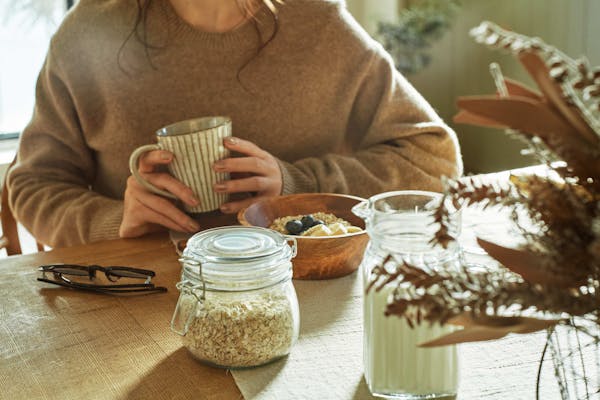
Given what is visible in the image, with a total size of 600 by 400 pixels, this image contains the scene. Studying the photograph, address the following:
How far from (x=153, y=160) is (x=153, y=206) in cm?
8

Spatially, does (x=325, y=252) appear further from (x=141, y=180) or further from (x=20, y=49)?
(x=20, y=49)

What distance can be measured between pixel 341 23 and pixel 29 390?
1.02 meters

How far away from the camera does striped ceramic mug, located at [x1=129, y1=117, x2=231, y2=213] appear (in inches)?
42.4

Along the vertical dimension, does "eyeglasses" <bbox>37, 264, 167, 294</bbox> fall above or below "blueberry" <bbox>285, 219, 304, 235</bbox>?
below

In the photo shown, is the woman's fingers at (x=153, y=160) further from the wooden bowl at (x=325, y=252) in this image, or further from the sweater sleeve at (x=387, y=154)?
the sweater sleeve at (x=387, y=154)

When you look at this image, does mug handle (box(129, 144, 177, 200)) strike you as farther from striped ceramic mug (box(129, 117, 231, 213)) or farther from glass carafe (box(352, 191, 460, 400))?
glass carafe (box(352, 191, 460, 400))

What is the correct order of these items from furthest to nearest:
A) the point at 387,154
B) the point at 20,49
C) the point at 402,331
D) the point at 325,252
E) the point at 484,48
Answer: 1. the point at 484,48
2. the point at 20,49
3. the point at 387,154
4. the point at 325,252
5. the point at 402,331

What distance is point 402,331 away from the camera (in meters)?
0.68

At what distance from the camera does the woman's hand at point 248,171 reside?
44.5 inches

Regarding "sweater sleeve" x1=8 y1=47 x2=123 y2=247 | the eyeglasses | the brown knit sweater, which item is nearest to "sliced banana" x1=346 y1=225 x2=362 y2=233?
the eyeglasses

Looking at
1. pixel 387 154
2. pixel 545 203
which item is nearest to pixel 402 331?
pixel 545 203

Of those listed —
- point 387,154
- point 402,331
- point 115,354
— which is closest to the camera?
point 402,331

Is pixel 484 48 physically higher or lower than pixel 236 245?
lower

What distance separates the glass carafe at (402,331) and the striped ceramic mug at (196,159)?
1.42ft
